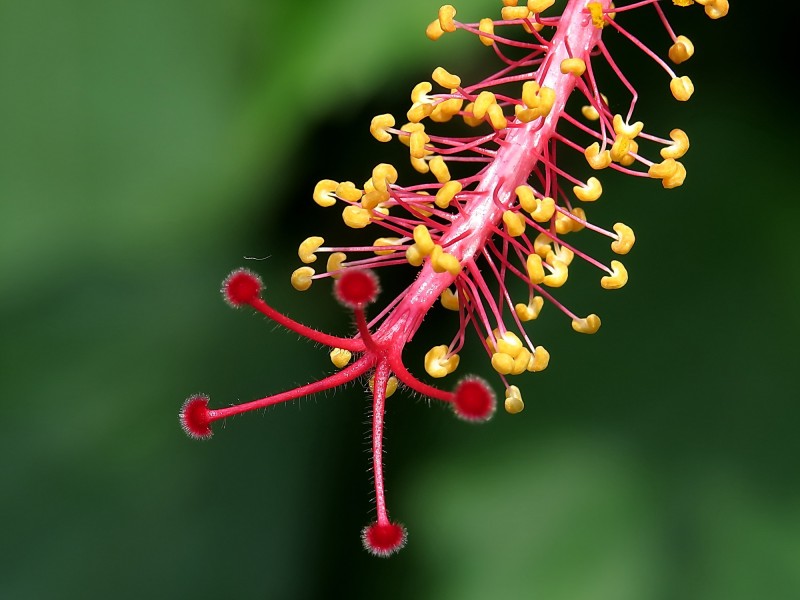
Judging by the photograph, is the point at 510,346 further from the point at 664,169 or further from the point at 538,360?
the point at 664,169

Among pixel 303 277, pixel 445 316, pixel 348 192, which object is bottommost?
pixel 445 316

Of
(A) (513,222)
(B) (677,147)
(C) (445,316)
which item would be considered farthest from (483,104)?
(C) (445,316)

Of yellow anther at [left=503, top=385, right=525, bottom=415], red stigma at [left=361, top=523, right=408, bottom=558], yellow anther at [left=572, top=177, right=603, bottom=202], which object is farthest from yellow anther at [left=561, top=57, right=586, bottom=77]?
red stigma at [left=361, top=523, right=408, bottom=558]

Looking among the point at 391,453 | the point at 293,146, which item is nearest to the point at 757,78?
the point at 293,146

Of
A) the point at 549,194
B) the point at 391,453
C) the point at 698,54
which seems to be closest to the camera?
the point at 549,194

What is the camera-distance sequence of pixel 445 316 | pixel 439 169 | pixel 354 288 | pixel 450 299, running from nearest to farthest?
pixel 354 288, pixel 439 169, pixel 450 299, pixel 445 316

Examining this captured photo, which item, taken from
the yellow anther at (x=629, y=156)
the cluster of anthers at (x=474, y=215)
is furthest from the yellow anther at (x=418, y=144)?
the yellow anther at (x=629, y=156)

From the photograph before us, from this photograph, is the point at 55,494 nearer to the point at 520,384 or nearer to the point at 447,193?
the point at 520,384

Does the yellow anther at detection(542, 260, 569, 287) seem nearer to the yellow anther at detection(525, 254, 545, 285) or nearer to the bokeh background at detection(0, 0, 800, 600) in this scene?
the yellow anther at detection(525, 254, 545, 285)
